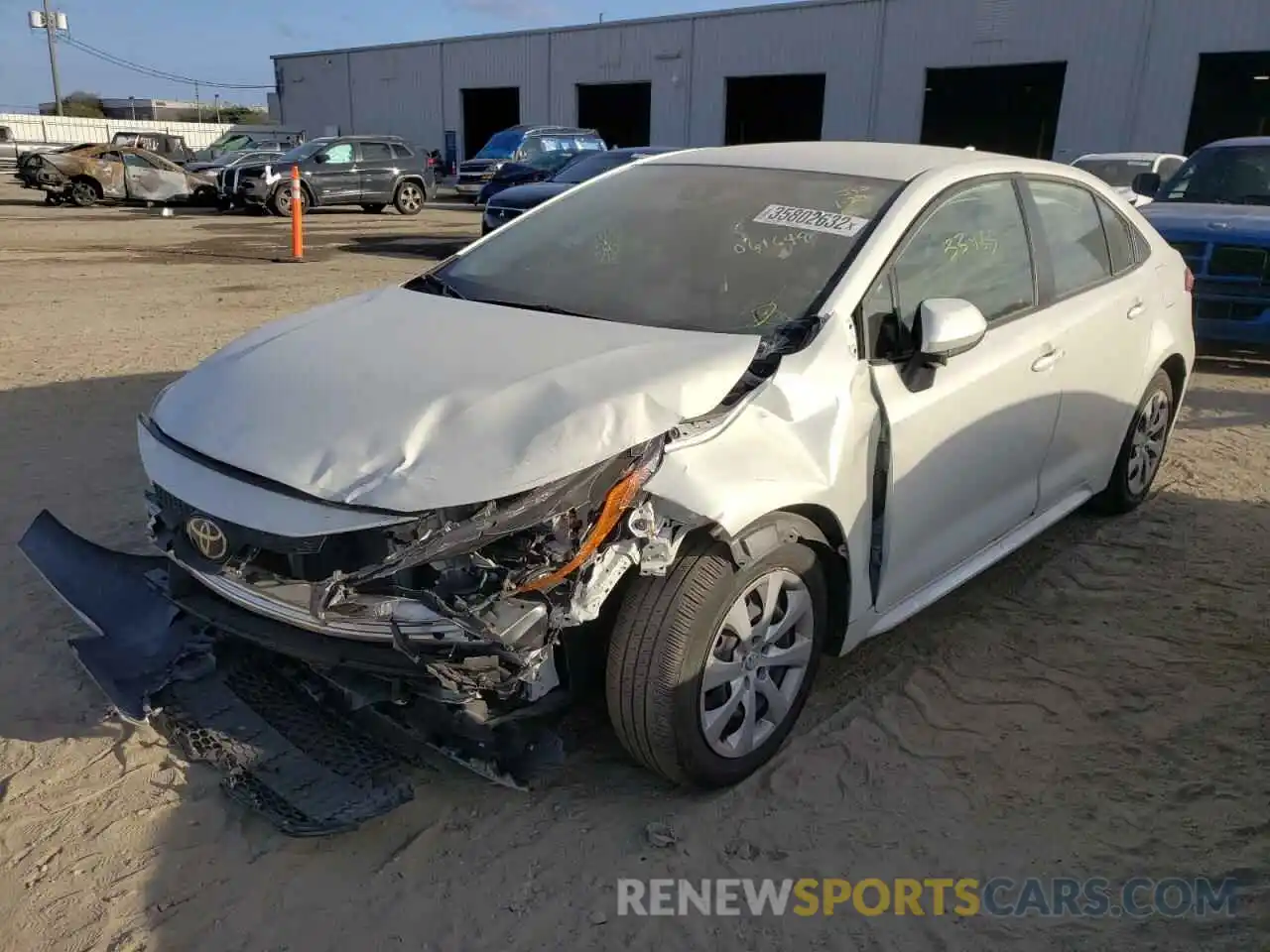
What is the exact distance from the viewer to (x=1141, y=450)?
16.3 ft

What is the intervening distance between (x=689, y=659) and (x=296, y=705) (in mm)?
1239

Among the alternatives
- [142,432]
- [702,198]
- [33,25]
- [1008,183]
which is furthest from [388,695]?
[33,25]

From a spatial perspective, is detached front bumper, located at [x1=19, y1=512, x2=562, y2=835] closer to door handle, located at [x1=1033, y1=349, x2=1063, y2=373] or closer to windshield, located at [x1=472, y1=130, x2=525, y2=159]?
door handle, located at [x1=1033, y1=349, x2=1063, y2=373]

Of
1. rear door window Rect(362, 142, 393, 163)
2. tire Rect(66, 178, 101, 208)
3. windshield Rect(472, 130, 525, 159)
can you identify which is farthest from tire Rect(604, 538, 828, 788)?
tire Rect(66, 178, 101, 208)

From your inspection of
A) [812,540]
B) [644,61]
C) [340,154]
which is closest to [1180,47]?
[644,61]

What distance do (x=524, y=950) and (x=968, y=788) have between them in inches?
55.7

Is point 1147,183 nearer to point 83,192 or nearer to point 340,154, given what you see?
point 340,154

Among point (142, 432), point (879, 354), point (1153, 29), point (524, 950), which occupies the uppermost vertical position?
point (1153, 29)

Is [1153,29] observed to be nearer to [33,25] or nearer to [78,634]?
[78,634]

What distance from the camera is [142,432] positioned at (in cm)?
311

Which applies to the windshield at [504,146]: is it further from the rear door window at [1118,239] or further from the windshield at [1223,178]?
the rear door window at [1118,239]

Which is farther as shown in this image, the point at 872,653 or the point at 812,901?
the point at 872,653

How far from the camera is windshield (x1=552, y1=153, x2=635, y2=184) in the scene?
49.5 ft

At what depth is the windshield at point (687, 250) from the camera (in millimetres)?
3264
